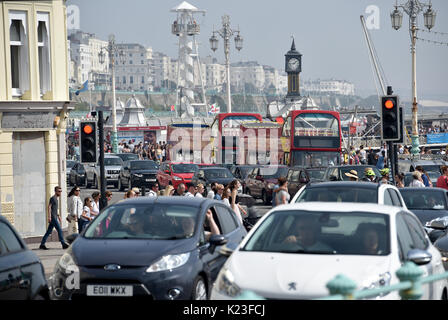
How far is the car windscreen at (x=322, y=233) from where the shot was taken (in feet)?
28.4

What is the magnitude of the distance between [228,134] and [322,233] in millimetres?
41368

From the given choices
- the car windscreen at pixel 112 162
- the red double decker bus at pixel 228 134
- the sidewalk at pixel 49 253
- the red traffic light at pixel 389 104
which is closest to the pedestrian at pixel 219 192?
the sidewalk at pixel 49 253

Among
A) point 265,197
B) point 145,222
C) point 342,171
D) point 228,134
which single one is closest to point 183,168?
point 265,197

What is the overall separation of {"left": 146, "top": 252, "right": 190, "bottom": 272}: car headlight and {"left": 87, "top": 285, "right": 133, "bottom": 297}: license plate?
0.31m

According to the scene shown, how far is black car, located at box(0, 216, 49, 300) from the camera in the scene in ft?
27.6

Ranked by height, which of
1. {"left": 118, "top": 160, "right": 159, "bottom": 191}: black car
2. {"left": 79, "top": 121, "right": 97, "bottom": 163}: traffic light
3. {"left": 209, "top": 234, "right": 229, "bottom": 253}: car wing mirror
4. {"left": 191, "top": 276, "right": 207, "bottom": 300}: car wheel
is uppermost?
{"left": 79, "top": 121, "right": 97, "bottom": 163}: traffic light

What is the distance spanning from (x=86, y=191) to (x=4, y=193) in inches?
872

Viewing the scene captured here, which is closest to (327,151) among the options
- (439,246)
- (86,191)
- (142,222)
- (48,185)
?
(86,191)

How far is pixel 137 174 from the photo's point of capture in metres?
42.7

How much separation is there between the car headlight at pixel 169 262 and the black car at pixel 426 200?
8911 mm

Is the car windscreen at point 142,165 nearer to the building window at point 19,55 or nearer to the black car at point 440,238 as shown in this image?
the building window at point 19,55

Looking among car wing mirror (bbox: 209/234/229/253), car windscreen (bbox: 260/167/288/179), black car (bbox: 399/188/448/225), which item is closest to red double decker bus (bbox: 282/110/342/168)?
car windscreen (bbox: 260/167/288/179)

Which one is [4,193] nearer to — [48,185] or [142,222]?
[48,185]

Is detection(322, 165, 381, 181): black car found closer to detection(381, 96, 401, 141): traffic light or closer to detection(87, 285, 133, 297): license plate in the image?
detection(381, 96, 401, 141): traffic light
